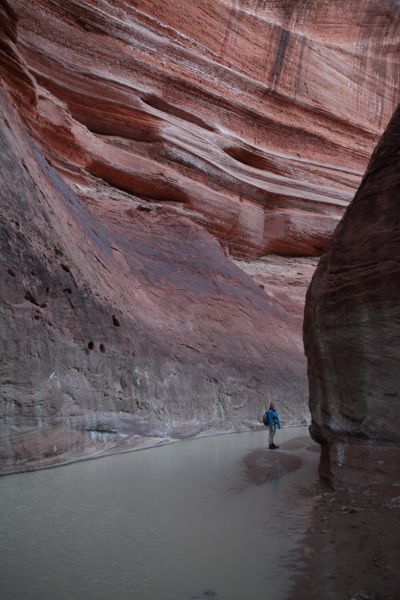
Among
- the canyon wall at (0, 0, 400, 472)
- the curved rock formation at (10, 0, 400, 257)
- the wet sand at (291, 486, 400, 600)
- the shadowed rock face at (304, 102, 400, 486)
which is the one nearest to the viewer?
the wet sand at (291, 486, 400, 600)

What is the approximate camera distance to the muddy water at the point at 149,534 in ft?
11.5

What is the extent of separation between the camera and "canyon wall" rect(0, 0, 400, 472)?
8734 millimetres

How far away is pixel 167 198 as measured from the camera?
22188 mm

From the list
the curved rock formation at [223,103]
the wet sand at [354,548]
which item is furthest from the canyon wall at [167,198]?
the wet sand at [354,548]

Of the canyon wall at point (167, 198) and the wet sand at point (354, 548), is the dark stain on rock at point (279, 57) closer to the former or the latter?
the canyon wall at point (167, 198)

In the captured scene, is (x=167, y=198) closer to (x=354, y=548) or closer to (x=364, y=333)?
(x=364, y=333)

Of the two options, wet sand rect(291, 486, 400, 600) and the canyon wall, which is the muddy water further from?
the canyon wall

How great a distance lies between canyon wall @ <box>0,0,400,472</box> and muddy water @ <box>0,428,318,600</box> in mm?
1624

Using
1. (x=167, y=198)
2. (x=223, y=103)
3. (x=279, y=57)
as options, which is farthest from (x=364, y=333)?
(x=279, y=57)

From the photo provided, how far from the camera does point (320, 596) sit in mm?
3291

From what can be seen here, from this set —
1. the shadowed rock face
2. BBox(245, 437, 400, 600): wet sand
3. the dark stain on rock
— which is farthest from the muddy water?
the dark stain on rock

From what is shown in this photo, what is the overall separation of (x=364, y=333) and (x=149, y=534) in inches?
118

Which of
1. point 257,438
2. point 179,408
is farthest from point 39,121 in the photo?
point 257,438

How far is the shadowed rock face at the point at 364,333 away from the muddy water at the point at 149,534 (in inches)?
33.0
